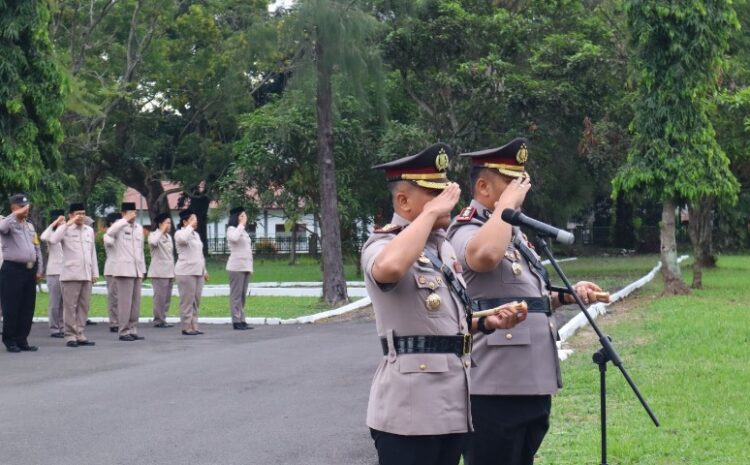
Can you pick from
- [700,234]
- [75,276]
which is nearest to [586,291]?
[75,276]

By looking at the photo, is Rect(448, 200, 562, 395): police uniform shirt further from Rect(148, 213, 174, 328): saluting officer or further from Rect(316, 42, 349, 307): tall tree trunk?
Rect(316, 42, 349, 307): tall tree trunk

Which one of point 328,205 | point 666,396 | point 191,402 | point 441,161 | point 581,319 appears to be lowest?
point 191,402

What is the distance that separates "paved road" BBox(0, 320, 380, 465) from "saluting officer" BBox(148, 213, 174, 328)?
2.65 meters

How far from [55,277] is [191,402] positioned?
309 inches

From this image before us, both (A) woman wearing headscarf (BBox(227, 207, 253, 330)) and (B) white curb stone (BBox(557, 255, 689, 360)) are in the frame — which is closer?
(B) white curb stone (BBox(557, 255, 689, 360))

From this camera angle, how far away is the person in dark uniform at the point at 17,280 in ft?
48.0

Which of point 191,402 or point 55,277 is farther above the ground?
point 55,277

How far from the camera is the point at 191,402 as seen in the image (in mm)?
10188

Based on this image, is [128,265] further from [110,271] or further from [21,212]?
[21,212]

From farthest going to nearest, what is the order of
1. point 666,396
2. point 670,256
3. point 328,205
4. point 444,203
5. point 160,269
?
point 328,205 → point 670,256 → point 160,269 → point 666,396 → point 444,203

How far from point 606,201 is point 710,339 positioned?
44.1m

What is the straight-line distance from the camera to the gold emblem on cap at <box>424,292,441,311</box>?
4.39 m

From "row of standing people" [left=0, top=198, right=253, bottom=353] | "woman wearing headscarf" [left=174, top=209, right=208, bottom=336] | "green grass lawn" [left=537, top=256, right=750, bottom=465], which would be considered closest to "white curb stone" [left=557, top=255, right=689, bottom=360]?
"green grass lawn" [left=537, top=256, right=750, bottom=465]

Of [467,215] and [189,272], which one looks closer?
[467,215]
